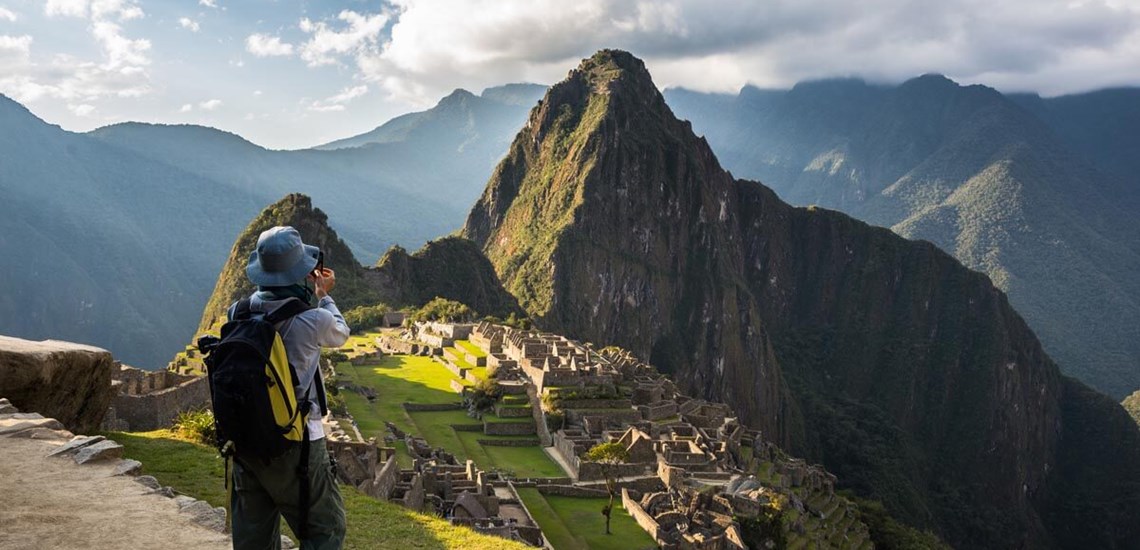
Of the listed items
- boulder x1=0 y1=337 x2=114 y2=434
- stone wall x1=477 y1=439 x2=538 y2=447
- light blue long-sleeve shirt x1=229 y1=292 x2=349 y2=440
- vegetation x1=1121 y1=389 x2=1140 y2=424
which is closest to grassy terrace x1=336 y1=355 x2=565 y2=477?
stone wall x1=477 y1=439 x2=538 y2=447

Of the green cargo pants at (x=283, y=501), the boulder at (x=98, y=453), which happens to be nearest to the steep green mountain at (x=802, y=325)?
the boulder at (x=98, y=453)

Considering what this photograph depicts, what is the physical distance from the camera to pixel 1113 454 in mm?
139750

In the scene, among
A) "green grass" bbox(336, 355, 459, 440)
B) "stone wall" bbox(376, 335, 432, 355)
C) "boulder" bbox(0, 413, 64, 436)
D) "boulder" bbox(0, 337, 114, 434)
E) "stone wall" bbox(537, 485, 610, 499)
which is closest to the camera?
"boulder" bbox(0, 413, 64, 436)

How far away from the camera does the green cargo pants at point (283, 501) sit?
577 centimetres

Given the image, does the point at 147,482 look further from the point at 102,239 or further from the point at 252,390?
the point at 102,239

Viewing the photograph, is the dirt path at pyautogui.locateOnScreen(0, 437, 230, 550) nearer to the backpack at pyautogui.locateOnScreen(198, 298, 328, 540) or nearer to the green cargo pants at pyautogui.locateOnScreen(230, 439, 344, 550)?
the green cargo pants at pyautogui.locateOnScreen(230, 439, 344, 550)

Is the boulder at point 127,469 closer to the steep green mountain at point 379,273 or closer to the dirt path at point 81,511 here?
the dirt path at point 81,511

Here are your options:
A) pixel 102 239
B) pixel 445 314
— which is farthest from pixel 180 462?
pixel 102 239

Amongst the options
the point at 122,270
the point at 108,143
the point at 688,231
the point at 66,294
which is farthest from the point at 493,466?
the point at 108,143

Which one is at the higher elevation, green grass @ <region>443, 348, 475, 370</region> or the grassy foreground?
the grassy foreground

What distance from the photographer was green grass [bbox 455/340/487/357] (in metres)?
53.2

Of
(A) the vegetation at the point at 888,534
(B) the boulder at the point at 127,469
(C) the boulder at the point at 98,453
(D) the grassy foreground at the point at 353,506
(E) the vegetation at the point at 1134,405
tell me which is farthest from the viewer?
(E) the vegetation at the point at 1134,405

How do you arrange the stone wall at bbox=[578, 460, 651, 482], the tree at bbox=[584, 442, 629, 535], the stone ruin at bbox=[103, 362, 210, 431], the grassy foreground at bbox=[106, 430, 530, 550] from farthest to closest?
the stone wall at bbox=[578, 460, 651, 482]
the tree at bbox=[584, 442, 629, 535]
the stone ruin at bbox=[103, 362, 210, 431]
the grassy foreground at bbox=[106, 430, 530, 550]

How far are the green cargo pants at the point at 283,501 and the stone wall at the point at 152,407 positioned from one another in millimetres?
12731
